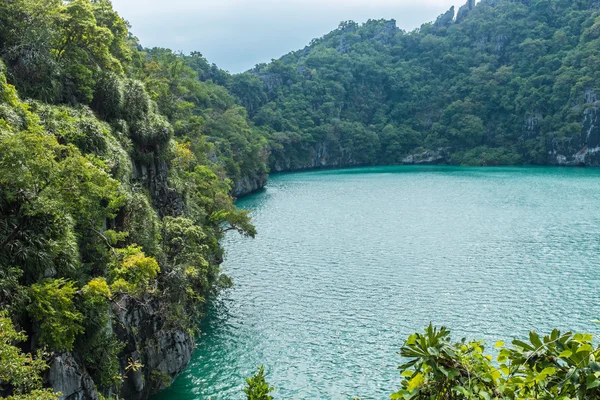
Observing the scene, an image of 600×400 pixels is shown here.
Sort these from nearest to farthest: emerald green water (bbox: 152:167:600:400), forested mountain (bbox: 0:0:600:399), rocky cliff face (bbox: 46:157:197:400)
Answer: forested mountain (bbox: 0:0:600:399) → rocky cliff face (bbox: 46:157:197:400) → emerald green water (bbox: 152:167:600:400)

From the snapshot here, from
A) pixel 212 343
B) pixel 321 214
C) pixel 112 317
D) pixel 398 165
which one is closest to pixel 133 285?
pixel 112 317

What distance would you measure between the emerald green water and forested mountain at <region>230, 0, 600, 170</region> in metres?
43.5

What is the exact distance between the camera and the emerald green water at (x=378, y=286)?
55.9 ft

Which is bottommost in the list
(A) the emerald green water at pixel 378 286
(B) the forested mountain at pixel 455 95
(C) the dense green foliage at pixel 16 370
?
(A) the emerald green water at pixel 378 286

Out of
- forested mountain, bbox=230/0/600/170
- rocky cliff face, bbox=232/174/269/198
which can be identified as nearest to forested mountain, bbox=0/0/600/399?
rocky cliff face, bbox=232/174/269/198

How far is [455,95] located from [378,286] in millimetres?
89202

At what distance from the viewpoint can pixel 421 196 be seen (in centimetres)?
5159

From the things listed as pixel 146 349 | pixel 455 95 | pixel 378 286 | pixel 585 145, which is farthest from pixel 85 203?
pixel 455 95

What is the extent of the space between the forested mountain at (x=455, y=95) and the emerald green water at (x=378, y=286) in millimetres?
43475

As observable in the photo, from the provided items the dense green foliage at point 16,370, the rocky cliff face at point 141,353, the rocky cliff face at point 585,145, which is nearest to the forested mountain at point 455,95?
the rocky cliff face at point 585,145

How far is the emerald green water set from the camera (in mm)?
17031

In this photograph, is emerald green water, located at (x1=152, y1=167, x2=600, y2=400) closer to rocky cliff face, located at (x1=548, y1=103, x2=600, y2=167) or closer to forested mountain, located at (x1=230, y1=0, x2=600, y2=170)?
rocky cliff face, located at (x1=548, y1=103, x2=600, y2=167)

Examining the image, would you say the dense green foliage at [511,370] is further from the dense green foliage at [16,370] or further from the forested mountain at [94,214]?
the forested mountain at [94,214]

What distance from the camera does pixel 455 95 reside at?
338 feet
